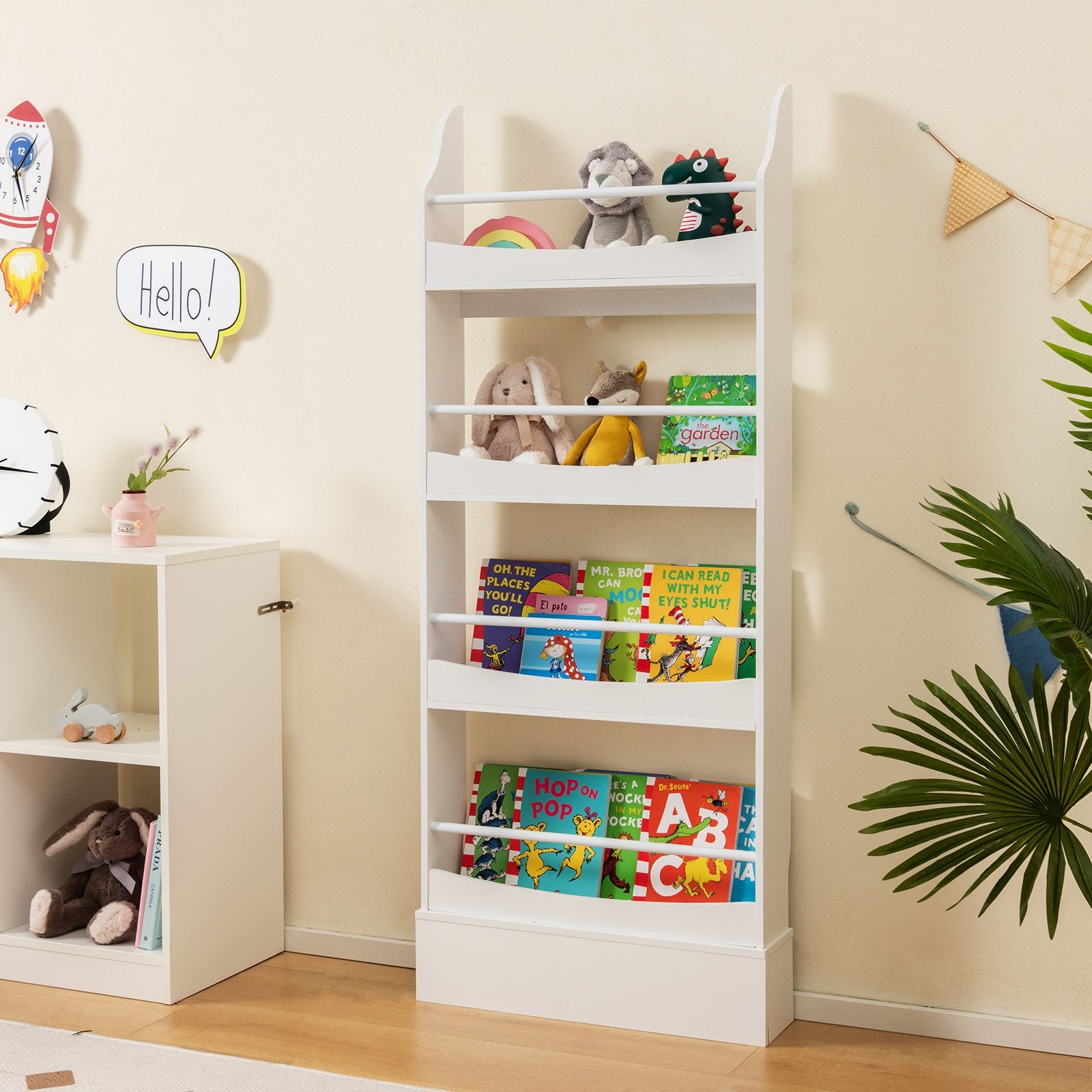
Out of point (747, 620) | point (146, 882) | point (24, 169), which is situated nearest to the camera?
point (747, 620)

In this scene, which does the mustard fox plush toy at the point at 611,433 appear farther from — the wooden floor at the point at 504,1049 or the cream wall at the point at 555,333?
the wooden floor at the point at 504,1049

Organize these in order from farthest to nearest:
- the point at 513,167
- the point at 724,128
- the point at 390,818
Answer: the point at 390,818 → the point at 513,167 → the point at 724,128

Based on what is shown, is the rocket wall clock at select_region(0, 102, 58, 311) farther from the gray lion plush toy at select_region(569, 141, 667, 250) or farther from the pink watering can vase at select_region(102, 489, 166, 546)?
the gray lion plush toy at select_region(569, 141, 667, 250)

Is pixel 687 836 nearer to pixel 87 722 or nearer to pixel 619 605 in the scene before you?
pixel 619 605

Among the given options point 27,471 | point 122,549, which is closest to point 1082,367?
point 122,549

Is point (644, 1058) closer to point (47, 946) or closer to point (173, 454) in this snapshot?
point (47, 946)

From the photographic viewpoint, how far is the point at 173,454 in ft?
8.46

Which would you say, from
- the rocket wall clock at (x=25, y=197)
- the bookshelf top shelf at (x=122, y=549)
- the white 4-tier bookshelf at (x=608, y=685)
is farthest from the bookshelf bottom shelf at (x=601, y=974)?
the rocket wall clock at (x=25, y=197)

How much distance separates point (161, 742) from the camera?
2201mm

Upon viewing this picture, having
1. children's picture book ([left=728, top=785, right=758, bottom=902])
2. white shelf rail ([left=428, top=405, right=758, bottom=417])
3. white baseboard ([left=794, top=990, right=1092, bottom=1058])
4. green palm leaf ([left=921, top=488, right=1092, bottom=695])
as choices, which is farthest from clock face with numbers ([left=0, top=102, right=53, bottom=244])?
white baseboard ([left=794, top=990, right=1092, bottom=1058])

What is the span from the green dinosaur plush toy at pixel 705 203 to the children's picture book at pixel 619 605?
58 cm

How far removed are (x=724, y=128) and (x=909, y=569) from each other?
0.80 metres

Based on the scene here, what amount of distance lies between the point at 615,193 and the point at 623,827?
1.07 m

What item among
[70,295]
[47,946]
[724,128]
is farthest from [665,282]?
[47,946]
